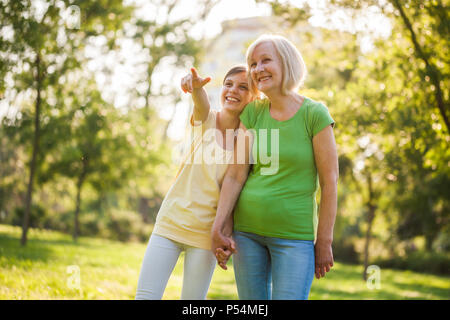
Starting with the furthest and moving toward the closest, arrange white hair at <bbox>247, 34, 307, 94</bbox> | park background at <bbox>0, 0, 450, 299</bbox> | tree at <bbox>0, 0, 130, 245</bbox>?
tree at <bbox>0, 0, 130, 245</bbox>
park background at <bbox>0, 0, 450, 299</bbox>
white hair at <bbox>247, 34, 307, 94</bbox>

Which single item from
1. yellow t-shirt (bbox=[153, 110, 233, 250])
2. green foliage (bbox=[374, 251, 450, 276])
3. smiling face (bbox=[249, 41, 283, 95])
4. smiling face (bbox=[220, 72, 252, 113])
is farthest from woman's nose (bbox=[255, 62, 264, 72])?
green foliage (bbox=[374, 251, 450, 276])

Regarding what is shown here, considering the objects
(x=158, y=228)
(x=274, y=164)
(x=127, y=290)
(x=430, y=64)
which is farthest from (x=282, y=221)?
(x=430, y=64)

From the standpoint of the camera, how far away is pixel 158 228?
281 centimetres

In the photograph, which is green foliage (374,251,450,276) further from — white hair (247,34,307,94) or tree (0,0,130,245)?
white hair (247,34,307,94)

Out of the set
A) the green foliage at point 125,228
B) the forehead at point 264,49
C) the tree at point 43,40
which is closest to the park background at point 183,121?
the tree at point 43,40

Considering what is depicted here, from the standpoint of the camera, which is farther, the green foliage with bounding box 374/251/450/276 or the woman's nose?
the green foliage with bounding box 374/251/450/276

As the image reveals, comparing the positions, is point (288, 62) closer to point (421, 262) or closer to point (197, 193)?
point (197, 193)

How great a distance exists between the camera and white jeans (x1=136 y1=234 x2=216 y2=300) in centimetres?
275

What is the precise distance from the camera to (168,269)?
279cm

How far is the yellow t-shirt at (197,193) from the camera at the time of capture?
276cm

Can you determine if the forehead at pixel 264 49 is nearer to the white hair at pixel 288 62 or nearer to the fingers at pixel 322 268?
the white hair at pixel 288 62

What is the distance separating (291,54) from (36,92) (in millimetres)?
9213

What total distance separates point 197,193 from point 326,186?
80 cm
